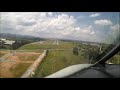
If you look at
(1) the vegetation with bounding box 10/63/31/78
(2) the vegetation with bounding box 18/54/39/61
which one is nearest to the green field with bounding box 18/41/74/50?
(2) the vegetation with bounding box 18/54/39/61

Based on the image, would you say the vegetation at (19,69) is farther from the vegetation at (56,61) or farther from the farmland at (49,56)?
the vegetation at (56,61)

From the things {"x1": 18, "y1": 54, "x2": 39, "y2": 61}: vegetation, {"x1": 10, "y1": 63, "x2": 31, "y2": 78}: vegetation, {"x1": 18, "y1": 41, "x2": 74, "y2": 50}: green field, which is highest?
{"x1": 18, "y1": 41, "x2": 74, "y2": 50}: green field

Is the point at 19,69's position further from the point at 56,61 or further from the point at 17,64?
the point at 56,61

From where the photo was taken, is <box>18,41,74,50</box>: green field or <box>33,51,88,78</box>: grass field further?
<box>18,41,74,50</box>: green field

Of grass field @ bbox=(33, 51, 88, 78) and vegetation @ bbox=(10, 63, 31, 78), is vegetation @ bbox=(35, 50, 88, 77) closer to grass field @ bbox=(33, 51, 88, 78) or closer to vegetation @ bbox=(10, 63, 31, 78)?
grass field @ bbox=(33, 51, 88, 78)

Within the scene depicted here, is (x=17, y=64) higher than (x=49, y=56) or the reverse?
the reverse

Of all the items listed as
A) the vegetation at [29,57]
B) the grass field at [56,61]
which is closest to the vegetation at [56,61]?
the grass field at [56,61]

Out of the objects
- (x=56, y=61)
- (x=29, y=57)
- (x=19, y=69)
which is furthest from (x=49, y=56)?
(x=19, y=69)
